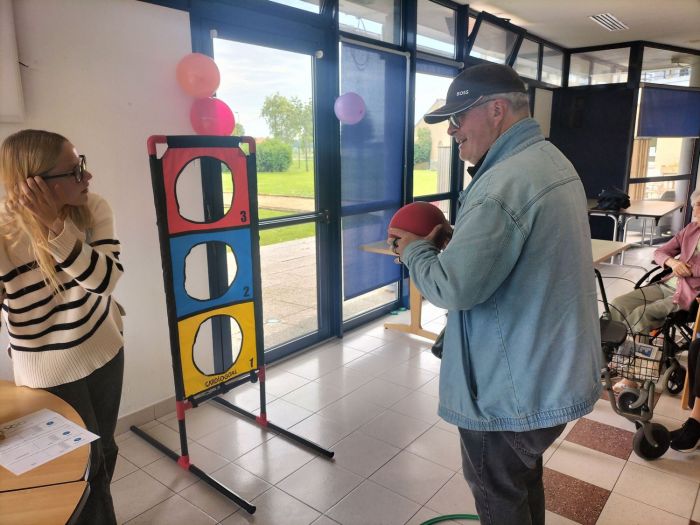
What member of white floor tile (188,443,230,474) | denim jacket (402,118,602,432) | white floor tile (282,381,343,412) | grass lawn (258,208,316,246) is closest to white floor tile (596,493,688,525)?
denim jacket (402,118,602,432)

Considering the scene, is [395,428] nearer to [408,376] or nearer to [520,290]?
[408,376]

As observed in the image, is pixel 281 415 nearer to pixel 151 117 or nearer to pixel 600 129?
pixel 151 117

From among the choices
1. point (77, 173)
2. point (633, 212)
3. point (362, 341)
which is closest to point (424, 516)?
point (77, 173)

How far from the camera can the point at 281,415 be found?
9.74 ft

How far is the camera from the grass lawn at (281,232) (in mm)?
3543

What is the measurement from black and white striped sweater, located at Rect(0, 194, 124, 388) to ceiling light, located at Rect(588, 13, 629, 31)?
5.79 metres

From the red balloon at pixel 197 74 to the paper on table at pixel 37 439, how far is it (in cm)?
184

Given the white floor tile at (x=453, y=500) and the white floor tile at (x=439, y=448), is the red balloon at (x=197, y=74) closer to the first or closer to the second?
the white floor tile at (x=439, y=448)

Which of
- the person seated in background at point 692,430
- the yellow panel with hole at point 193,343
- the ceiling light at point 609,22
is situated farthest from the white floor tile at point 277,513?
the ceiling light at point 609,22

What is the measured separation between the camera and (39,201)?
147 centimetres

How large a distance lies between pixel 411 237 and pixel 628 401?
183 cm

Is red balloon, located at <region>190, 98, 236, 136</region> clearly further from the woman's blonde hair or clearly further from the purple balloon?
the woman's blonde hair

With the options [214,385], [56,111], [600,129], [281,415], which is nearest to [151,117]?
[56,111]

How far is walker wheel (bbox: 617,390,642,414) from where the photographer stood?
8.23 feet
